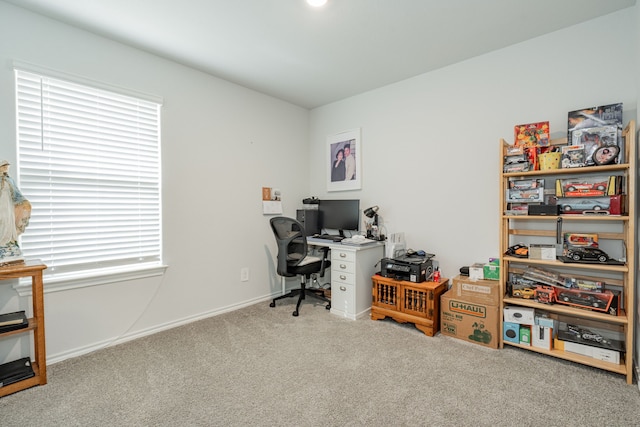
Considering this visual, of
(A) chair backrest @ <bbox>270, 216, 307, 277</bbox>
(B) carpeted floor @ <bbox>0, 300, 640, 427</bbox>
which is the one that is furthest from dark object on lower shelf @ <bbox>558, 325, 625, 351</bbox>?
(A) chair backrest @ <bbox>270, 216, 307, 277</bbox>

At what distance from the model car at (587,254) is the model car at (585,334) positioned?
1.84ft

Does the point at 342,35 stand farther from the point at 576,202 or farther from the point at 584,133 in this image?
the point at 576,202

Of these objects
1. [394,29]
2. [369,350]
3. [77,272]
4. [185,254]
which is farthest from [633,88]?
[77,272]

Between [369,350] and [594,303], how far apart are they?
5.27 feet

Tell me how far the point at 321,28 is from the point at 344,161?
1.71 m

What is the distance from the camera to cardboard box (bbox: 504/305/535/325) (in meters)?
2.25

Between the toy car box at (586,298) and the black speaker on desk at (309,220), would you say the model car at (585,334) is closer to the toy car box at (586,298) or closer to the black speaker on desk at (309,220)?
the toy car box at (586,298)

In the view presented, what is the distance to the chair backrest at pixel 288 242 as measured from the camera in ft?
10.4

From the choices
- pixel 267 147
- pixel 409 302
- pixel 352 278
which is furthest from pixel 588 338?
pixel 267 147

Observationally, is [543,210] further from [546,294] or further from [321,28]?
[321,28]

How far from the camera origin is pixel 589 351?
6.70 ft

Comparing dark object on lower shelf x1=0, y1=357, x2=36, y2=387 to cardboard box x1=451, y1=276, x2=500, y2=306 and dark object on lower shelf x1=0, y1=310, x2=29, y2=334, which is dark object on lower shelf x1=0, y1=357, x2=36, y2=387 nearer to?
dark object on lower shelf x1=0, y1=310, x2=29, y2=334

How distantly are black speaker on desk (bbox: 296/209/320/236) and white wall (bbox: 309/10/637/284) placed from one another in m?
0.50

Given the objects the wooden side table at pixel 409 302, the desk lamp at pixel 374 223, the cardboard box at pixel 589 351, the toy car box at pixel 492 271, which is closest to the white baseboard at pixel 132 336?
the wooden side table at pixel 409 302
